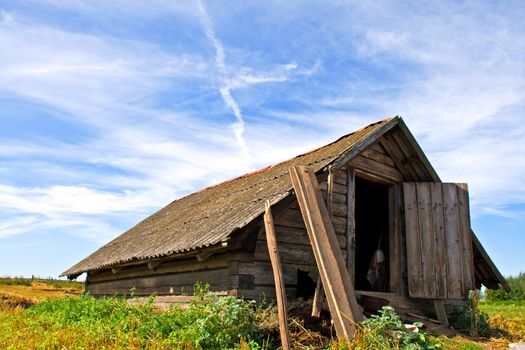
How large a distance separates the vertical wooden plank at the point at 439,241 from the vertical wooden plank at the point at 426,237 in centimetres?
9

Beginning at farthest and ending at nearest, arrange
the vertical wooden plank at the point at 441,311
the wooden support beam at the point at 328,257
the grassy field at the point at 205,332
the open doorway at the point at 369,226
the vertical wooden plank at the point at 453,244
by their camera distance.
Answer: the open doorway at the point at 369,226 → the vertical wooden plank at the point at 453,244 → the vertical wooden plank at the point at 441,311 → the wooden support beam at the point at 328,257 → the grassy field at the point at 205,332

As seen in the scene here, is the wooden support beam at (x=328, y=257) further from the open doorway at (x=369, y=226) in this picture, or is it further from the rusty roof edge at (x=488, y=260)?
the rusty roof edge at (x=488, y=260)

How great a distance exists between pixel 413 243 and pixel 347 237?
1592 mm

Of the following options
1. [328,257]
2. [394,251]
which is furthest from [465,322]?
[328,257]

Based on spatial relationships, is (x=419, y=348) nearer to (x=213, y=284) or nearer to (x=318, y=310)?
(x=318, y=310)

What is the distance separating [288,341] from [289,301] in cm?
181

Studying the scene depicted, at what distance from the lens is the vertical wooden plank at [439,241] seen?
34.1 feet

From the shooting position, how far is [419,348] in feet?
21.5

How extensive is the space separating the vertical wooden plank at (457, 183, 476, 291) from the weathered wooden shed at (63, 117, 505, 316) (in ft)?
0.07

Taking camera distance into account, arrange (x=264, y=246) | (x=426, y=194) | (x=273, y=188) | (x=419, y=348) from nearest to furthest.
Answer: (x=419, y=348), (x=264, y=246), (x=273, y=188), (x=426, y=194)

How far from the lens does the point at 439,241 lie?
1069 centimetres

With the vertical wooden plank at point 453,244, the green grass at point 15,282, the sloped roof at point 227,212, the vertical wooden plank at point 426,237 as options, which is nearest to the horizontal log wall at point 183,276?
the sloped roof at point 227,212

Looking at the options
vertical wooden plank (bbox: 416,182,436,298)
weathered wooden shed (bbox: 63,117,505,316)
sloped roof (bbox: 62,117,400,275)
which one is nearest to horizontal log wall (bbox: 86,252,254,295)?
weathered wooden shed (bbox: 63,117,505,316)

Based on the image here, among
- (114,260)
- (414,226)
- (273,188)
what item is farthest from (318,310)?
(114,260)
